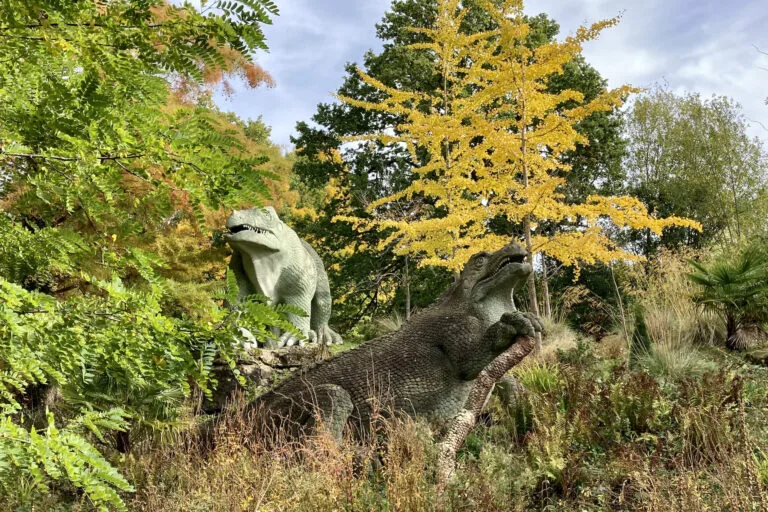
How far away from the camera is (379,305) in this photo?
614 inches

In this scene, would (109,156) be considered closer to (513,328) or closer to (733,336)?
(513,328)

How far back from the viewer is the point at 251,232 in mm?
6883

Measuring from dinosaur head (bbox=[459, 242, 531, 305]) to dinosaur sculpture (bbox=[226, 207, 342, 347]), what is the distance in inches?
124

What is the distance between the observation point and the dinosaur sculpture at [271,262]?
6902mm

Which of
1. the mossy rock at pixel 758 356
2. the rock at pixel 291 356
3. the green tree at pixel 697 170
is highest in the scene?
the green tree at pixel 697 170

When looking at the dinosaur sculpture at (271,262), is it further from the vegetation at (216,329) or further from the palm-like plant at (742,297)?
the palm-like plant at (742,297)

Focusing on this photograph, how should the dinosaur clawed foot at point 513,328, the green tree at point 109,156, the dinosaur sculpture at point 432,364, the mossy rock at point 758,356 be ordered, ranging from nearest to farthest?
the green tree at point 109,156 → the dinosaur clawed foot at point 513,328 → the dinosaur sculpture at point 432,364 → the mossy rock at point 758,356

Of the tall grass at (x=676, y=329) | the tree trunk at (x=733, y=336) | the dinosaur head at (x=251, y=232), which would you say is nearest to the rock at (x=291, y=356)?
the dinosaur head at (x=251, y=232)

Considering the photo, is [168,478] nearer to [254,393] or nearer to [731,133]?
[254,393]

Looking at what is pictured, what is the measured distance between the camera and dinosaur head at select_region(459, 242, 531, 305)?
12.7ft

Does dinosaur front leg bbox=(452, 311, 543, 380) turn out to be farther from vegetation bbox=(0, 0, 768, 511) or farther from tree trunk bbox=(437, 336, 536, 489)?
vegetation bbox=(0, 0, 768, 511)

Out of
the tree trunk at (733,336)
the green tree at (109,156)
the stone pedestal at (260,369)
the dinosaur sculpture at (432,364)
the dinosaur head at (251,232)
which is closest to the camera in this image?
the green tree at (109,156)

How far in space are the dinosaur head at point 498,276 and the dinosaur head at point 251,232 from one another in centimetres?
350

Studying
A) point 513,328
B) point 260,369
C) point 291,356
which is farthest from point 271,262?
point 513,328
